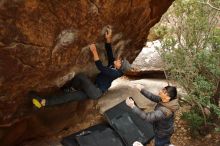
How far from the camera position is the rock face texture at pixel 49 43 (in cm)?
636

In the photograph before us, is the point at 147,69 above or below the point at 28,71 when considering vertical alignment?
below

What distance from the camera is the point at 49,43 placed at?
695 centimetres

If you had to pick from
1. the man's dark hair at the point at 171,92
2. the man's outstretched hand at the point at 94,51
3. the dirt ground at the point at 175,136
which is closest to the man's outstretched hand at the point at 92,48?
the man's outstretched hand at the point at 94,51

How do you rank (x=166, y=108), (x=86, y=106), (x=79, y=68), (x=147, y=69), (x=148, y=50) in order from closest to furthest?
(x=166, y=108), (x=79, y=68), (x=86, y=106), (x=147, y=69), (x=148, y=50)

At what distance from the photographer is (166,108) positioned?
7605 millimetres

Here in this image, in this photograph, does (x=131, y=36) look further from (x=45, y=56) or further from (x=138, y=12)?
(x=45, y=56)

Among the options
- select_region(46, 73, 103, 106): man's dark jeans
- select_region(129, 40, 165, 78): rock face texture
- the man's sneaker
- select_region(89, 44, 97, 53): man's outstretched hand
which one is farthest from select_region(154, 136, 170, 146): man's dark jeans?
select_region(129, 40, 165, 78): rock face texture

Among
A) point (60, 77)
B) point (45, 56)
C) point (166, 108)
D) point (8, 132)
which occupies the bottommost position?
point (8, 132)

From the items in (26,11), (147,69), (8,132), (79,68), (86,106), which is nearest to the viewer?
(26,11)

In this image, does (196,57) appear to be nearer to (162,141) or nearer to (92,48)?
(162,141)

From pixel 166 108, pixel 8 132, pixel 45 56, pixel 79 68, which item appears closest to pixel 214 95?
pixel 166 108

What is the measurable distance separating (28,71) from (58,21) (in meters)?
1.15

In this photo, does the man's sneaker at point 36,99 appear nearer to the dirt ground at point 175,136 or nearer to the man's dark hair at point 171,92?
the dirt ground at point 175,136

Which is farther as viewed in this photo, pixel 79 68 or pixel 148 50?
pixel 148 50
